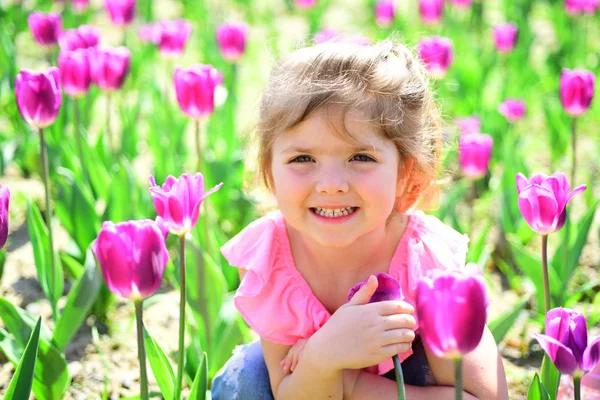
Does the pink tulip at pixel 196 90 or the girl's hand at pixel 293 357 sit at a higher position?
the pink tulip at pixel 196 90

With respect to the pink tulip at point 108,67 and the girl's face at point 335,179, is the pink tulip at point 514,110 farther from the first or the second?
the girl's face at point 335,179

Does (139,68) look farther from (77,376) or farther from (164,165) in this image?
(77,376)

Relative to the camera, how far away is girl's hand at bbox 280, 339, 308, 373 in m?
1.67

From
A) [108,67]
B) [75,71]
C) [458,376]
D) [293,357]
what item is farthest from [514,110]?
[458,376]

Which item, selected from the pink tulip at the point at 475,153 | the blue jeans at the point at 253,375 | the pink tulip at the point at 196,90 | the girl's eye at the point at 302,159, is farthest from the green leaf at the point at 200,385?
the pink tulip at the point at 475,153

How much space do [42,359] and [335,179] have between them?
A: 0.86 m

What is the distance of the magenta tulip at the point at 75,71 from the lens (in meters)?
2.75

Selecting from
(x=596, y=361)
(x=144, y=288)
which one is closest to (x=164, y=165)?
(x=144, y=288)

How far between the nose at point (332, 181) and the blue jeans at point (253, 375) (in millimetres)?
430

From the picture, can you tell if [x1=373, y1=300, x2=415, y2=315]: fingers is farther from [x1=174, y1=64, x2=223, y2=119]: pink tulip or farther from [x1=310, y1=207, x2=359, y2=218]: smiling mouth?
[x1=174, y1=64, x2=223, y2=119]: pink tulip

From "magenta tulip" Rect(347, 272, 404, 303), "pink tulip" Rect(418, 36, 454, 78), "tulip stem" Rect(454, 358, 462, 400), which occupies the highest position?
"pink tulip" Rect(418, 36, 454, 78)

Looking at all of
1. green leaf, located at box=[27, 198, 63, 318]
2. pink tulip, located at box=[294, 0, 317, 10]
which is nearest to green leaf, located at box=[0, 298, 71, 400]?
green leaf, located at box=[27, 198, 63, 318]

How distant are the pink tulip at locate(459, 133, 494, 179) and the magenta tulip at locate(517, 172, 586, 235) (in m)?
1.05

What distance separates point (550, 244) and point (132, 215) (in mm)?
1561
